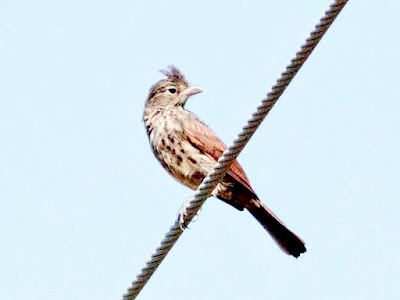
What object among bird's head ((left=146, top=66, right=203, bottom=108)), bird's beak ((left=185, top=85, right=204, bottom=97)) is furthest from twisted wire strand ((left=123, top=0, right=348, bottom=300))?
bird's beak ((left=185, top=85, right=204, bottom=97))

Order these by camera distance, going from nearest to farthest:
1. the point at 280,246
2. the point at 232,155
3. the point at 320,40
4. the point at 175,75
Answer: the point at 320,40
the point at 232,155
the point at 280,246
the point at 175,75

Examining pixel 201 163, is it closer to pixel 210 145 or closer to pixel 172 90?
pixel 210 145

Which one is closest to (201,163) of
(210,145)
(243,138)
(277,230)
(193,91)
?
(210,145)

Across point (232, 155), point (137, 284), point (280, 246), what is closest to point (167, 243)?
point (137, 284)

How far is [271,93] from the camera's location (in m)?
6.19

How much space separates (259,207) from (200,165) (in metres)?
0.63

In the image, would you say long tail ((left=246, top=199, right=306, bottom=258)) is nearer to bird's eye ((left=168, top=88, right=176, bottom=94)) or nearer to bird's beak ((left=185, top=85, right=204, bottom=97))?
bird's beak ((left=185, top=85, right=204, bottom=97))

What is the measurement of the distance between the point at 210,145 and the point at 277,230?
3.16ft

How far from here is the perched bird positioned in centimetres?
936

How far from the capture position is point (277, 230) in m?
9.35

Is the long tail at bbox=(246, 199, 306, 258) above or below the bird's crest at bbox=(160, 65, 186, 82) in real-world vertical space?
below

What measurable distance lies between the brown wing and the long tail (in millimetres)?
182

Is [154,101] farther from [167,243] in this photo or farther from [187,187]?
[167,243]

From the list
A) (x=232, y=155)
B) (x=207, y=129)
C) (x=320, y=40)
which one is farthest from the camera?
(x=207, y=129)
